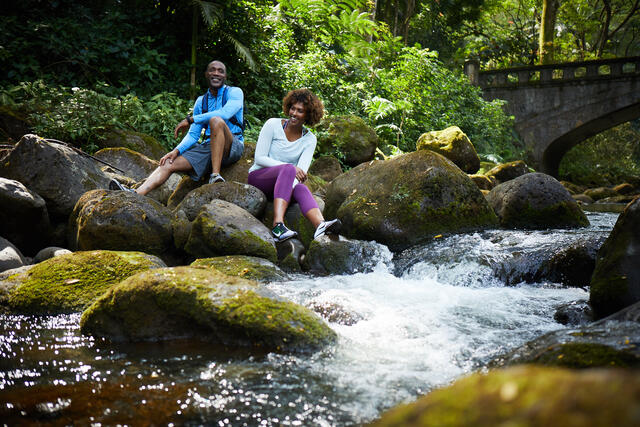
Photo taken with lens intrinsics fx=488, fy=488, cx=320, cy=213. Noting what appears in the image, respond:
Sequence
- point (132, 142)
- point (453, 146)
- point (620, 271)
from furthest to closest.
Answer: point (453, 146) < point (132, 142) < point (620, 271)

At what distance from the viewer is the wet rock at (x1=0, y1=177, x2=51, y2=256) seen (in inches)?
213

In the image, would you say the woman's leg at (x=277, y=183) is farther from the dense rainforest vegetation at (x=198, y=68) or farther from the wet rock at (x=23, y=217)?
the dense rainforest vegetation at (x=198, y=68)

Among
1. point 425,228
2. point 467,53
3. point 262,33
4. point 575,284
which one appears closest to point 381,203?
point 425,228

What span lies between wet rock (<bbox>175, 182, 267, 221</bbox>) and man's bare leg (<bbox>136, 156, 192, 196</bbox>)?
466mm

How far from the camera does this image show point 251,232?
→ 5691 mm

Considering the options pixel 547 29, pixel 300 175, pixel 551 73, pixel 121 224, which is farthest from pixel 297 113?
pixel 547 29

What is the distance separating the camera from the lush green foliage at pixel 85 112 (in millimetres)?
8930

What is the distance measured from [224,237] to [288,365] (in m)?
2.79

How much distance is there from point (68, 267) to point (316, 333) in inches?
95.6

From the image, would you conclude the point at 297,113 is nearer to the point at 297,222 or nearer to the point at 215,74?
the point at 215,74

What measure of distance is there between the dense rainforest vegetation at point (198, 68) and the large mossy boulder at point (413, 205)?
486cm

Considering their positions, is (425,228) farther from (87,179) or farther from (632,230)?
(87,179)

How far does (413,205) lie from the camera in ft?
21.5

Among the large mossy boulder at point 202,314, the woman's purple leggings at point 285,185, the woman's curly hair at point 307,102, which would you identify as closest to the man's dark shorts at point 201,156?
the woman's purple leggings at point 285,185
